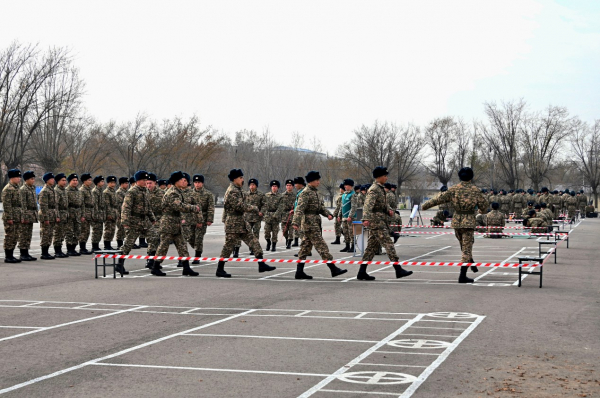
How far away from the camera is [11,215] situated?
693 inches

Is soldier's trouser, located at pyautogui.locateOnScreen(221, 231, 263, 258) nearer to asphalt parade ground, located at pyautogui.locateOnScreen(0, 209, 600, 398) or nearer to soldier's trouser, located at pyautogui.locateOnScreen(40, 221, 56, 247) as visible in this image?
asphalt parade ground, located at pyautogui.locateOnScreen(0, 209, 600, 398)

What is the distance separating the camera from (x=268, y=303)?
11078 millimetres

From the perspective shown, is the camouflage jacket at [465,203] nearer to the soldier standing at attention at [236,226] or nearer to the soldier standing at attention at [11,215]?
the soldier standing at attention at [236,226]

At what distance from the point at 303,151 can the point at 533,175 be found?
41188mm

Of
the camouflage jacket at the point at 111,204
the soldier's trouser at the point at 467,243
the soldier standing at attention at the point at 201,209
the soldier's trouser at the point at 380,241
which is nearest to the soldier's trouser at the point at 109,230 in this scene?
the camouflage jacket at the point at 111,204

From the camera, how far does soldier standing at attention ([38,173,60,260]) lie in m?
18.7

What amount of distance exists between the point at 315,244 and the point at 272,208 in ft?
24.9

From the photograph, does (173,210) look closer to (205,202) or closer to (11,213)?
(205,202)

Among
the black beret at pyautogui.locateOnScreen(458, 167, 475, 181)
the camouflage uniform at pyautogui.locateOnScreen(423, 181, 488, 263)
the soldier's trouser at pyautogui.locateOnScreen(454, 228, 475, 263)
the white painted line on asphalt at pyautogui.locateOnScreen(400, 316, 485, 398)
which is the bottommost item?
the white painted line on asphalt at pyautogui.locateOnScreen(400, 316, 485, 398)

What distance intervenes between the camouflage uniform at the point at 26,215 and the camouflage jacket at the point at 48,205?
1.18 feet

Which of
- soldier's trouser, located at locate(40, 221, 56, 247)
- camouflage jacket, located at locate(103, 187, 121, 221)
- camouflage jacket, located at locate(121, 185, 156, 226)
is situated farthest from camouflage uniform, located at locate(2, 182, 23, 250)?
camouflage jacket, located at locate(121, 185, 156, 226)

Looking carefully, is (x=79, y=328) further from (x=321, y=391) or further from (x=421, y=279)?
(x=421, y=279)

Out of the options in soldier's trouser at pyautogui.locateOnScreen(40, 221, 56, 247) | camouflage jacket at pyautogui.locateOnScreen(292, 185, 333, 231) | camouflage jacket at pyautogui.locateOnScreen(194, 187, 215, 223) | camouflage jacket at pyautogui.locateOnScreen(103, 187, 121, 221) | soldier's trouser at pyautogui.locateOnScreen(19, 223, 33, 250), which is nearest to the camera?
camouflage jacket at pyautogui.locateOnScreen(292, 185, 333, 231)

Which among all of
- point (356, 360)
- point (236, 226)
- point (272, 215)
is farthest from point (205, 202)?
point (356, 360)
